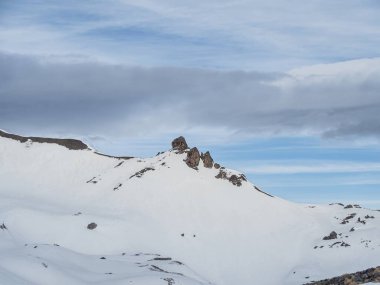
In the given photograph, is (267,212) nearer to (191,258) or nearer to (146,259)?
(191,258)

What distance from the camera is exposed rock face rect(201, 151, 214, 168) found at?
8788 centimetres

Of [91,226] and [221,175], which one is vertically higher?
[221,175]

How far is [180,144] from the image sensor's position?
90750 mm

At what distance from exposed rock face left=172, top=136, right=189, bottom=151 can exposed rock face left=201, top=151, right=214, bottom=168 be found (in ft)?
12.2

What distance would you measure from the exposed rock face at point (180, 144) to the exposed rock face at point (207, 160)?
3.70 metres

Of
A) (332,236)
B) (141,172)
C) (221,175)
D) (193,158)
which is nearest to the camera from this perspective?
(332,236)

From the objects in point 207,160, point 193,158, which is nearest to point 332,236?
point 207,160

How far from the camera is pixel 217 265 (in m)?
65.8

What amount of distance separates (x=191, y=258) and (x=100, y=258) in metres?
13.8

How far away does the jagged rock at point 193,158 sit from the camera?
8656cm

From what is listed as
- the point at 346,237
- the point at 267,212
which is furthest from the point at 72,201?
the point at 346,237

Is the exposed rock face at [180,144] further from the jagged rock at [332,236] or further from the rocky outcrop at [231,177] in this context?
the jagged rock at [332,236]

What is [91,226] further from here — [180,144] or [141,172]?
[180,144]

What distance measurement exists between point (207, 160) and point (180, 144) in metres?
5.52
